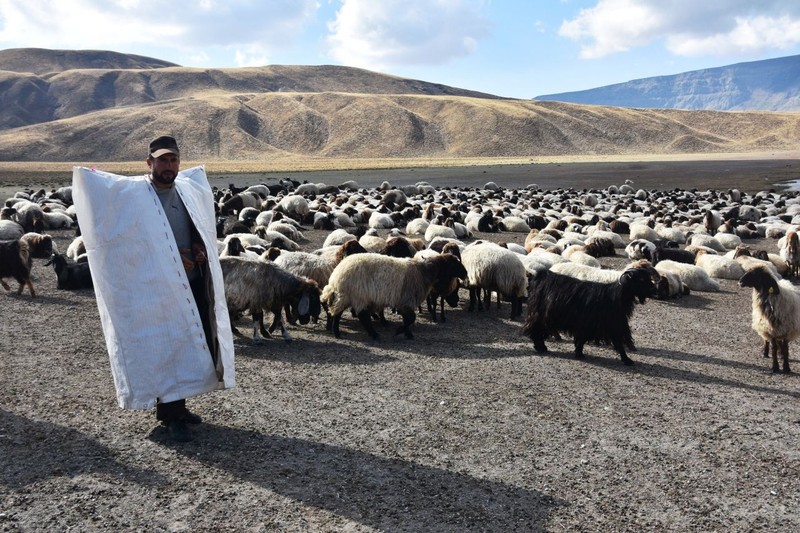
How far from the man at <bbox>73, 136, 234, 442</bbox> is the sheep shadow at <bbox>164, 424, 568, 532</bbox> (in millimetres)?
611

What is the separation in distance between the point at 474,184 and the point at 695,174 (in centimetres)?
2292

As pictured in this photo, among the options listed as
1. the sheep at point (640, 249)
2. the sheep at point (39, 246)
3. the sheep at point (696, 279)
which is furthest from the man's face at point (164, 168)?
the sheep at point (640, 249)

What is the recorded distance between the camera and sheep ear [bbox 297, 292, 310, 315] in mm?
8289

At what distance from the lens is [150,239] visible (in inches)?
187

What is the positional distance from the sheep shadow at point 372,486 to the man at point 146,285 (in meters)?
0.61

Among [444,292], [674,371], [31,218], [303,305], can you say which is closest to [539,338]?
[674,371]

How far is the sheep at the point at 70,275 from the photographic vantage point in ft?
37.8

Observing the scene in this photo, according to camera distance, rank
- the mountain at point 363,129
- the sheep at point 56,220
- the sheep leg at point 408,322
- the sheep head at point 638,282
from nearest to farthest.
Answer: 1. the sheep head at point 638,282
2. the sheep leg at point 408,322
3. the sheep at point 56,220
4. the mountain at point 363,129

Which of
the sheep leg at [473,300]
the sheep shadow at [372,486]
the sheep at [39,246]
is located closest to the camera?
the sheep shadow at [372,486]

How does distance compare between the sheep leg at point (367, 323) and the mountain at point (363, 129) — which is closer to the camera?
the sheep leg at point (367, 323)

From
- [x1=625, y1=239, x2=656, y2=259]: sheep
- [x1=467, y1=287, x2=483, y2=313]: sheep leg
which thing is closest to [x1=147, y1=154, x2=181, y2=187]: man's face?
[x1=467, y1=287, x2=483, y2=313]: sheep leg

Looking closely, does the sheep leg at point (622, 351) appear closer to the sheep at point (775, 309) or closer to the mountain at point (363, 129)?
the sheep at point (775, 309)

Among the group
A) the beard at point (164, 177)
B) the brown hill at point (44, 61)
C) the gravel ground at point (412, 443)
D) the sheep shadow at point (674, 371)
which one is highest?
the brown hill at point (44, 61)

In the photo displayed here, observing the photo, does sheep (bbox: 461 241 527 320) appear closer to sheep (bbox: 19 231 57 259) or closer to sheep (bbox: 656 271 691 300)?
sheep (bbox: 656 271 691 300)
